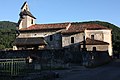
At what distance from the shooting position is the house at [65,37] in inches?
1875

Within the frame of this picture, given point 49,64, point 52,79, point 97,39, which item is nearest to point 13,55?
point 49,64

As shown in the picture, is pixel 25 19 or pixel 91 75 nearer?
pixel 91 75

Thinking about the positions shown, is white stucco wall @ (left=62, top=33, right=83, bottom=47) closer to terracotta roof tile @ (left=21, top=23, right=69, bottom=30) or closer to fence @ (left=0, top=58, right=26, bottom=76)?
terracotta roof tile @ (left=21, top=23, right=69, bottom=30)

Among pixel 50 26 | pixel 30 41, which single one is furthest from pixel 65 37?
pixel 30 41

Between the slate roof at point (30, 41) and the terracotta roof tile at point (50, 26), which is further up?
the terracotta roof tile at point (50, 26)

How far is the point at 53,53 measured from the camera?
36.8m

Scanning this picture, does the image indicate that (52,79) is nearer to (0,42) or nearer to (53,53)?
(53,53)

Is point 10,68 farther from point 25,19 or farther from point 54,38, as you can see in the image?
point 25,19

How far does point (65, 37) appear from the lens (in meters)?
50.2

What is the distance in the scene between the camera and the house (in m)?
47.6

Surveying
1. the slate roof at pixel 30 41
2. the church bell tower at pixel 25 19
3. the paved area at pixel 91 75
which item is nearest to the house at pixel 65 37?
the slate roof at pixel 30 41

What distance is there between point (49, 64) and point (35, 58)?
6094 millimetres

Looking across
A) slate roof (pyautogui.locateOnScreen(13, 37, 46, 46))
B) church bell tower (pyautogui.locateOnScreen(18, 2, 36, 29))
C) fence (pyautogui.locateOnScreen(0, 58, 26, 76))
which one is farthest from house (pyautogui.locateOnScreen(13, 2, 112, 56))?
fence (pyautogui.locateOnScreen(0, 58, 26, 76))

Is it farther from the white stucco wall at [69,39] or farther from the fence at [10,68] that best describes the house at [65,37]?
the fence at [10,68]
